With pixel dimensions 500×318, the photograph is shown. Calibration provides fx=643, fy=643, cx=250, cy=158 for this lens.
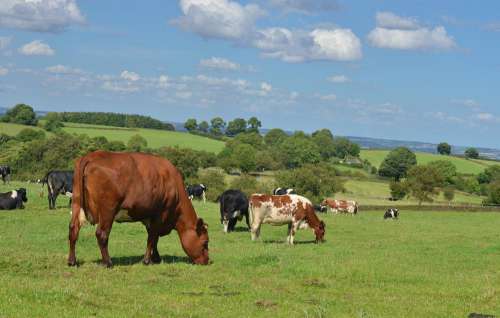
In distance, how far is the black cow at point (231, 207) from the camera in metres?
28.0

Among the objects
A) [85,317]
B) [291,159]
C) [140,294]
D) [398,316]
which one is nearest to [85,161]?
[140,294]

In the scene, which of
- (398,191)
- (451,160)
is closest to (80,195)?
(398,191)

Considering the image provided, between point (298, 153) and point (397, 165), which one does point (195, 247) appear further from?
point (397, 165)

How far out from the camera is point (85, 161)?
14.6 m

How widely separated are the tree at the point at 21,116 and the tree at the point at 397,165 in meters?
83.1

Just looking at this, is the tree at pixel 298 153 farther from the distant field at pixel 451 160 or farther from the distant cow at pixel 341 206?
the distant cow at pixel 341 206

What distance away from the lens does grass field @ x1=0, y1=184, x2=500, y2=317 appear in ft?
35.6

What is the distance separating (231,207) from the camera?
28047 mm

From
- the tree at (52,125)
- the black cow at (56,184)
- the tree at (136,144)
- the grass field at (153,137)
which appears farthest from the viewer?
the tree at (52,125)

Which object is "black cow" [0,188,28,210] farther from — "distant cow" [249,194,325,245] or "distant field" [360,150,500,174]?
"distant field" [360,150,500,174]

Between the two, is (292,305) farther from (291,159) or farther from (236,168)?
(291,159)

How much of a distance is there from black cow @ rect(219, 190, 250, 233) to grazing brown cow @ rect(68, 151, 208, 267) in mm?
11487

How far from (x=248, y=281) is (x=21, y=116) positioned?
479 feet

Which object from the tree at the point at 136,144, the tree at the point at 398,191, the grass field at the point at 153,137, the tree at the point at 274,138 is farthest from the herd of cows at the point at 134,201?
the tree at the point at 274,138
